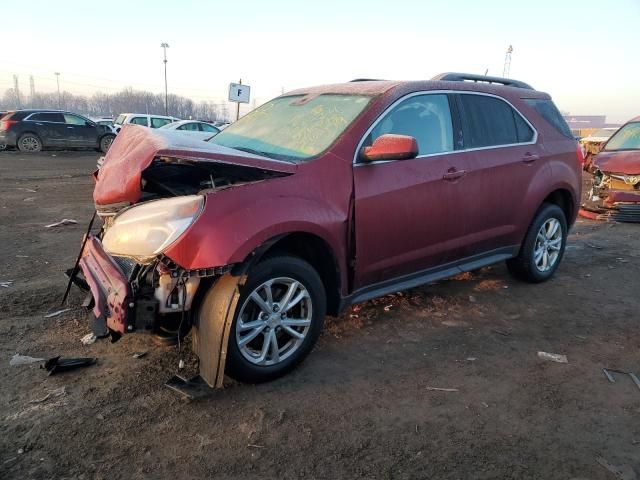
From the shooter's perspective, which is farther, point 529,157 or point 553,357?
point 529,157

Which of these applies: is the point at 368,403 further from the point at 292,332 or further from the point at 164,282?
the point at 164,282

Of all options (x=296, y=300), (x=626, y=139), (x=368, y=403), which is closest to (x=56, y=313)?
(x=296, y=300)

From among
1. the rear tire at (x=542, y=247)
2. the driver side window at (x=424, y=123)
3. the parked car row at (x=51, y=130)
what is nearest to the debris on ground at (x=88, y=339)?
the driver side window at (x=424, y=123)

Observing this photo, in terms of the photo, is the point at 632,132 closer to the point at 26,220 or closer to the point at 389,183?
the point at 389,183

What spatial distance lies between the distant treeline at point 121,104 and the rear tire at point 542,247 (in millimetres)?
115073

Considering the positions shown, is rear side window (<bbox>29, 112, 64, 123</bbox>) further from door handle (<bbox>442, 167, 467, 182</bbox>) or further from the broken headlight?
door handle (<bbox>442, 167, 467, 182</bbox>)

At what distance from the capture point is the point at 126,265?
3084 millimetres

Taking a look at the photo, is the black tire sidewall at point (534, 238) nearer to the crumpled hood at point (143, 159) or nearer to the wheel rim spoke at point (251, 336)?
the crumpled hood at point (143, 159)

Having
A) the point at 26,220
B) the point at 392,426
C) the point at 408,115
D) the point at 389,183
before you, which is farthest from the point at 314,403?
the point at 26,220

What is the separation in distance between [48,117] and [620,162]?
755 inches

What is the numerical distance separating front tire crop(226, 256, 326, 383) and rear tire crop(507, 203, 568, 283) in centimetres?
263

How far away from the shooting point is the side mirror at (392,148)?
10.9ft

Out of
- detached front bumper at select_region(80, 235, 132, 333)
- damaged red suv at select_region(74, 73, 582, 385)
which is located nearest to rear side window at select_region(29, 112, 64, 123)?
damaged red suv at select_region(74, 73, 582, 385)

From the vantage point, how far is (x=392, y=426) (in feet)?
9.02
